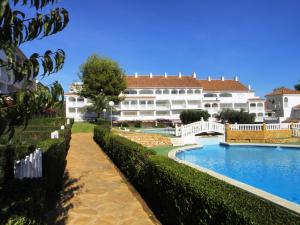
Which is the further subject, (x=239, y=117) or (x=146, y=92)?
(x=146, y=92)

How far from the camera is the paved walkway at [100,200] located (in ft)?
22.3

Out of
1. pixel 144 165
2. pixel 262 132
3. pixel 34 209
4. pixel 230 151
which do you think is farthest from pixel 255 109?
pixel 34 209

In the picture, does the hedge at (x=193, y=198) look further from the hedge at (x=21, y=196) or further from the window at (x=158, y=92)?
the window at (x=158, y=92)

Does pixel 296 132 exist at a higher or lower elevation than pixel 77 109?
lower

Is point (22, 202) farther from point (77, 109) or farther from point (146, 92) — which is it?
point (146, 92)

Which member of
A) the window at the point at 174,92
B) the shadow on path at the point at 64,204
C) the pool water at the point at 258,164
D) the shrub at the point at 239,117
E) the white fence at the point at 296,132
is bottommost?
the pool water at the point at 258,164

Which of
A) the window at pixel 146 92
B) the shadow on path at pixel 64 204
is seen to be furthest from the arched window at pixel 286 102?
the shadow on path at pixel 64 204

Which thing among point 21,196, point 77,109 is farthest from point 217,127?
point 77,109

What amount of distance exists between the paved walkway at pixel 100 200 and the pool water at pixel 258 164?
5775mm

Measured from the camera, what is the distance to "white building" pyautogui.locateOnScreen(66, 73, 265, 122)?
219ft

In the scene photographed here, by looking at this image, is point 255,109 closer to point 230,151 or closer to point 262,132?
point 262,132

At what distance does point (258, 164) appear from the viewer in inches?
669

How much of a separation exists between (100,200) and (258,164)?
1159cm

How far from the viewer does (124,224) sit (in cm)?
650
